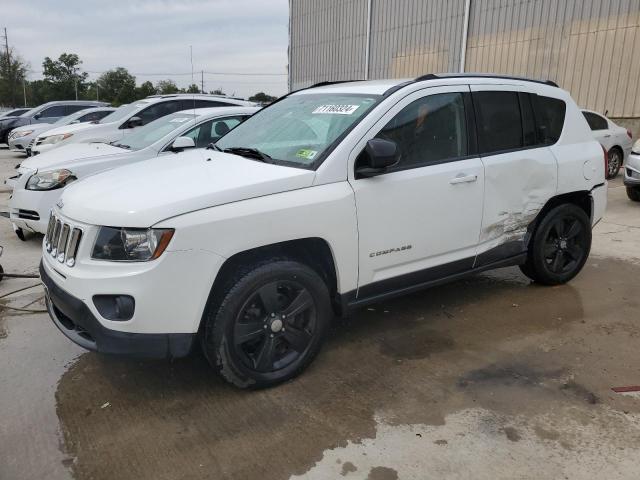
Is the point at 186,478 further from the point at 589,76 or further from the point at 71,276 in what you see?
the point at 589,76

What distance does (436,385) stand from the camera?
331 centimetres

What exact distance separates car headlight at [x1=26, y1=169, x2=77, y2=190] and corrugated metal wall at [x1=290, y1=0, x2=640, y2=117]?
45.5ft

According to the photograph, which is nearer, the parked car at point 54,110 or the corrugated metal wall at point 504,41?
the corrugated metal wall at point 504,41

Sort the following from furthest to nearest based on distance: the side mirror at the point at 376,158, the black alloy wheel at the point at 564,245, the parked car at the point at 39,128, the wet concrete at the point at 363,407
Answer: the parked car at the point at 39,128 → the black alloy wheel at the point at 564,245 → the side mirror at the point at 376,158 → the wet concrete at the point at 363,407

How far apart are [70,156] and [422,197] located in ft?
16.4

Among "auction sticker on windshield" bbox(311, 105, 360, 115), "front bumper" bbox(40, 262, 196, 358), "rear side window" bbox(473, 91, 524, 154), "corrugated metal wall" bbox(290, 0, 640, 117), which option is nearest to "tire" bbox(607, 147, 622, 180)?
"corrugated metal wall" bbox(290, 0, 640, 117)

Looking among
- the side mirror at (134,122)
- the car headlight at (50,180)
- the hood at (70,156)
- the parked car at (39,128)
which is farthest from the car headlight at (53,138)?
the car headlight at (50,180)

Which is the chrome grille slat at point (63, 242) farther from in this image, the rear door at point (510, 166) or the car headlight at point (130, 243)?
the rear door at point (510, 166)

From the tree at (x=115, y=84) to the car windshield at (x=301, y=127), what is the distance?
6692 cm

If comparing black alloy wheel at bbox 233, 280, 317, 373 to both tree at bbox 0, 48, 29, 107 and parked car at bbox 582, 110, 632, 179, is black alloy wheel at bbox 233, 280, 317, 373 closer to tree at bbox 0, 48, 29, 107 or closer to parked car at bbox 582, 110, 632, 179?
parked car at bbox 582, 110, 632, 179

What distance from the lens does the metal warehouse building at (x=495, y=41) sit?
1427 centimetres

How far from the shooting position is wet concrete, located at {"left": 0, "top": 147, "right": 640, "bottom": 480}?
8.57 feet

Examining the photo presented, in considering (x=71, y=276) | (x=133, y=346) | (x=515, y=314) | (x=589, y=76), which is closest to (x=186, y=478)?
(x=133, y=346)

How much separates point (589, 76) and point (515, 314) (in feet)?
43.1
